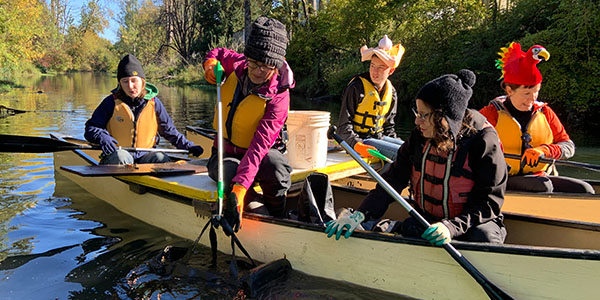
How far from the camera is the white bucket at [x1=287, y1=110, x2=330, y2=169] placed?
13.5 feet

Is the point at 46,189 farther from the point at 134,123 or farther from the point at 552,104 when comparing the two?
the point at 552,104

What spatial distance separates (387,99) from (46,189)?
441 cm

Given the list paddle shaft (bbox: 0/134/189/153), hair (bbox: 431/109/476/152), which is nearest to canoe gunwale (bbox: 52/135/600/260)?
hair (bbox: 431/109/476/152)

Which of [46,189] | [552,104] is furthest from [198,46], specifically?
[46,189]

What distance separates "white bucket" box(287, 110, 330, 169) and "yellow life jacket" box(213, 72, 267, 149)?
0.58 m

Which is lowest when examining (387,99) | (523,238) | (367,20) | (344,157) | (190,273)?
(190,273)

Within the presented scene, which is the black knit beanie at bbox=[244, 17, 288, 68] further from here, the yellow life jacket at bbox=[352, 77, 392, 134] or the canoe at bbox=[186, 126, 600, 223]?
the yellow life jacket at bbox=[352, 77, 392, 134]

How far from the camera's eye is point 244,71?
3691 mm

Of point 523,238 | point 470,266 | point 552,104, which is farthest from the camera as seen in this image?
point 552,104

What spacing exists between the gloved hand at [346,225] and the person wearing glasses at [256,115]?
65 centimetres

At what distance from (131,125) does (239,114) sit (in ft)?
5.82

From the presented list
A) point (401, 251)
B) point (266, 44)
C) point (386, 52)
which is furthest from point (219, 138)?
point (386, 52)

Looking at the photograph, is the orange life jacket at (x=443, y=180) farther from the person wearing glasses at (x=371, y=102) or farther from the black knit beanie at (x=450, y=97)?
the person wearing glasses at (x=371, y=102)

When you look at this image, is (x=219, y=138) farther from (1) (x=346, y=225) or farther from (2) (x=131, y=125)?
(2) (x=131, y=125)
